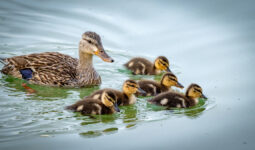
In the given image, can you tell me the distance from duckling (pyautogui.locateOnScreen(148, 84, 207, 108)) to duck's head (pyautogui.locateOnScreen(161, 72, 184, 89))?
0.40 metres

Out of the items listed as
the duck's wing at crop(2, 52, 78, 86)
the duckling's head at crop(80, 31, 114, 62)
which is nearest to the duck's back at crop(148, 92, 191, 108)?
the duckling's head at crop(80, 31, 114, 62)

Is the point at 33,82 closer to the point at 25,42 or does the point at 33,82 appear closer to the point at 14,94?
the point at 14,94

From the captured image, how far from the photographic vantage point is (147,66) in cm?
715

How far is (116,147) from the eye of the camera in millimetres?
4508

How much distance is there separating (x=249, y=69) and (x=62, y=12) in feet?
12.9

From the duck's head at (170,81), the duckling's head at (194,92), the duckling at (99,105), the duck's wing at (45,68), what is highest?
the duck's wing at (45,68)

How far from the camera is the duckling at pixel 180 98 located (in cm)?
578

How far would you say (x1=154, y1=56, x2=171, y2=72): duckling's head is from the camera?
23.0 feet

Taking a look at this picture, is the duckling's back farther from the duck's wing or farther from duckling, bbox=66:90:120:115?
the duck's wing

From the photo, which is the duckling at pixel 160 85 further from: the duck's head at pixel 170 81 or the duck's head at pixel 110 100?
the duck's head at pixel 110 100

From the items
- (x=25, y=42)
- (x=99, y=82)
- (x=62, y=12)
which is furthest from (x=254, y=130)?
(x=62, y=12)

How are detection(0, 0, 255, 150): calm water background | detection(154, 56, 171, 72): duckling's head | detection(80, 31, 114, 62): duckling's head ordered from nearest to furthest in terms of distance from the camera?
detection(0, 0, 255, 150): calm water background < detection(80, 31, 114, 62): duckling's head < detection(154, 56, 171, 72): duckling's head

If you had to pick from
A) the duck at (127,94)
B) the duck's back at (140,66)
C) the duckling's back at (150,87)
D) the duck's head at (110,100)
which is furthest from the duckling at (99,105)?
the duck's back at (140,66)

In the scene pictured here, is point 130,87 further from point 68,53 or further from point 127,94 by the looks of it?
point 68,53
